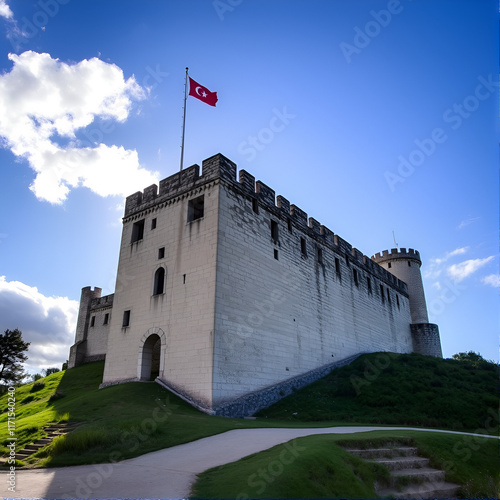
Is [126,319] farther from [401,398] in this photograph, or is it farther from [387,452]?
[387,452]

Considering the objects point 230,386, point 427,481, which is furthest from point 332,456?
point 230,386

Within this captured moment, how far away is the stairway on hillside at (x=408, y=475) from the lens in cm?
744

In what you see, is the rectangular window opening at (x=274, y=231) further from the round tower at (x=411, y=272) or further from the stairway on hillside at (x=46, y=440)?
the round tower at (x=411, y=272)

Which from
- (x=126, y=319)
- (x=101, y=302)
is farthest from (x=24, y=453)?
(x=101, y=302)

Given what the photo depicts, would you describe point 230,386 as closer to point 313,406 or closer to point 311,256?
point 313,406

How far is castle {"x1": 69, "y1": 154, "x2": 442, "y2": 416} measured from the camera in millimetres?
16312

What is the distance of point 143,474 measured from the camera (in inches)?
266

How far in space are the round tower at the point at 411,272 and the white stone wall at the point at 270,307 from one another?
52.0 ft

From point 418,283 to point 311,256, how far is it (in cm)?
2329

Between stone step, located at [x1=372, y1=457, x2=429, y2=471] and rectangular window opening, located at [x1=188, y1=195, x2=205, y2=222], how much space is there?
13325 mm

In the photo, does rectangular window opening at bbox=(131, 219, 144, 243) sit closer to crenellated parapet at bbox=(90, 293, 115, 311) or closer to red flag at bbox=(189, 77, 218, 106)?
red flag at bbox=(189, 77, 218, 106)

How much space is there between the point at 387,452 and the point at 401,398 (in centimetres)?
948

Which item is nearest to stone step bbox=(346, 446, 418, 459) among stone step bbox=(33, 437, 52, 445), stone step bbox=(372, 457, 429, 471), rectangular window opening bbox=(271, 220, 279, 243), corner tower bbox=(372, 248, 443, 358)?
stone step bbox=(372, 457, 429, 471)

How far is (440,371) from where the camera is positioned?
21172 mm
